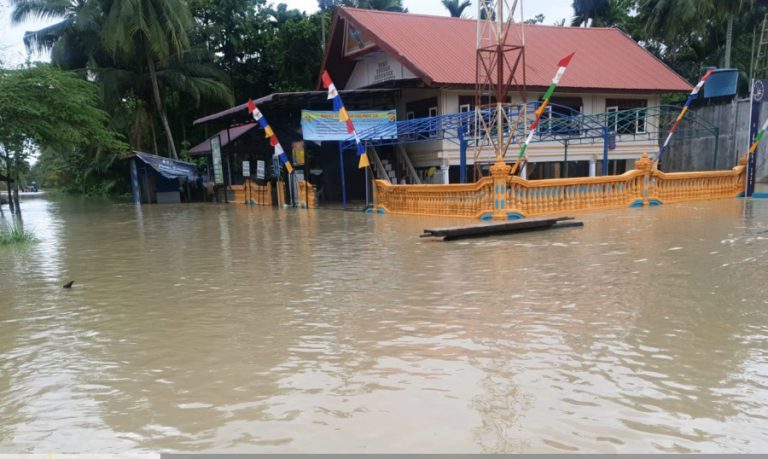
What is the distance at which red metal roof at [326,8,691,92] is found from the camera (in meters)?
20.9

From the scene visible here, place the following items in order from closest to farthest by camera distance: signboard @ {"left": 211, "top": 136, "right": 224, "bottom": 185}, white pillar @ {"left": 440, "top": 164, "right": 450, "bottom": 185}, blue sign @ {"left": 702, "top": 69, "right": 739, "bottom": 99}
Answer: white pillar @ {"left": 440, "top": 164, "right": 450, "bottom": 185} < blue sign @ {"left": 702, "top": 69, "right": 739, "bottom": 99} < signboard @ {"left": 211, "top": 136, "right": 224, "bottom": 185}

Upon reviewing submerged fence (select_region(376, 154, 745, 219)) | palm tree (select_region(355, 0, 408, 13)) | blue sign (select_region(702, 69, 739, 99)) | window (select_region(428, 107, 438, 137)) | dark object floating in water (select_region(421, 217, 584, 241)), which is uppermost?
palm tree (select_region(355, 0, 408, 13))

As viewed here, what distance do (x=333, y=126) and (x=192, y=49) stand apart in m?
18.5

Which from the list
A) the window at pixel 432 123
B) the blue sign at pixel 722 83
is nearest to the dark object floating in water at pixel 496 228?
the window at pixel 432 123

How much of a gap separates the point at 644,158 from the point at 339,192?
13.5 metres

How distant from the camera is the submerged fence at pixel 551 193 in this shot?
44.6ft

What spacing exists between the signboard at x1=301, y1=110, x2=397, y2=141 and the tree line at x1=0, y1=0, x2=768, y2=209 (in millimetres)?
10032

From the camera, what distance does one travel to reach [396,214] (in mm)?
16688

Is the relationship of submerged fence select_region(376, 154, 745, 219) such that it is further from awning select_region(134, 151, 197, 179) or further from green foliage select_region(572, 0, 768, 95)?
awning select_region(134, 151, 197, 179)

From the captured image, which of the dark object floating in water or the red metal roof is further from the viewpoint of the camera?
the red metal roof

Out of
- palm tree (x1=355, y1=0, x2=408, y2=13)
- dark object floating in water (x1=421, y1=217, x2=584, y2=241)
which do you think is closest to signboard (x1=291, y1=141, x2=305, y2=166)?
dark object floating in water (x1=421, y1=217, x2=584, y2=241)

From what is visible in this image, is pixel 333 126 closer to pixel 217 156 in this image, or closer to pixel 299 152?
pixel 299 152

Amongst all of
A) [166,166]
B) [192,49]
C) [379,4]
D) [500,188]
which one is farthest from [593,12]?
[500,188]

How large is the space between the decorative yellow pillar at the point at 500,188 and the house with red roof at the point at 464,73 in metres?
7.23
